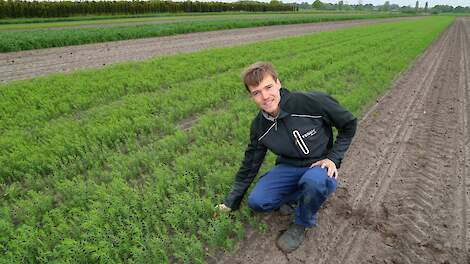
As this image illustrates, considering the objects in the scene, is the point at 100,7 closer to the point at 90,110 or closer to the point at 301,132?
the point at 90,110

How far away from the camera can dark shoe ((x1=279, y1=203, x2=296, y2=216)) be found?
12.3ft

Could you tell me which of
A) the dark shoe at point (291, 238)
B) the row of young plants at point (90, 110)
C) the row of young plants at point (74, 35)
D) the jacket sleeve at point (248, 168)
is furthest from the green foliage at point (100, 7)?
the dark shoe at point (291, 238)

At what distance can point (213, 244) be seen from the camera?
10.6ft

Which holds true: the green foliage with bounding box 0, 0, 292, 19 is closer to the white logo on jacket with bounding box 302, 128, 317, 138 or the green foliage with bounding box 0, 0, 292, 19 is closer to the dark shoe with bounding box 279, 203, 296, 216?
the dark shoe with bounding box 279, 203, 296, 216

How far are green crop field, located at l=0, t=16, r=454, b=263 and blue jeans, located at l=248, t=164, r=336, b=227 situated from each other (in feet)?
0.96

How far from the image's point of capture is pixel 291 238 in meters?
3.27

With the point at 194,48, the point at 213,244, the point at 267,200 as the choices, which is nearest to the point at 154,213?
the point at 213,244

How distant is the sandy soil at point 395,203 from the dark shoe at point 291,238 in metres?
0.07

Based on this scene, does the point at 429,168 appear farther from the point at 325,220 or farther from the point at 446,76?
the point at 446,76

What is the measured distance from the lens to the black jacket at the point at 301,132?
10.3 feet

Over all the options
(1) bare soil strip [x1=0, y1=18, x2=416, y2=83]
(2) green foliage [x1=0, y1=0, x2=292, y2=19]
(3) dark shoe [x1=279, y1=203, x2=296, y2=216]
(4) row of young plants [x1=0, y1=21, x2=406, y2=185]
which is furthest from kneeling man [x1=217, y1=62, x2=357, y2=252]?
(2) green foliage [x1=0, y1=0, x2=292, y2=19]

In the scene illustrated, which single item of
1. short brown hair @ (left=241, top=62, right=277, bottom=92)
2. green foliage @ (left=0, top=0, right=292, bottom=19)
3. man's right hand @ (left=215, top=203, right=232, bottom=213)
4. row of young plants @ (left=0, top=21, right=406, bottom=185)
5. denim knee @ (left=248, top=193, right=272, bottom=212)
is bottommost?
man's right hand @ (left=215, top=203, right=232, bottom=213)

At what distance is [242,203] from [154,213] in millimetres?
1038

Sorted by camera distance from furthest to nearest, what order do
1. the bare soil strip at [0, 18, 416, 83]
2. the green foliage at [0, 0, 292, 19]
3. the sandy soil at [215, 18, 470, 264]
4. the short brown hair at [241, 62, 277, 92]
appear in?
the green foliage at [0, 0, 292, 19]
the bare soil strip at [0, 18, 416, 83]
the sandy soil at [215, 18, 470, 264]
the short brown hair at [241, 62, 277, 92]
